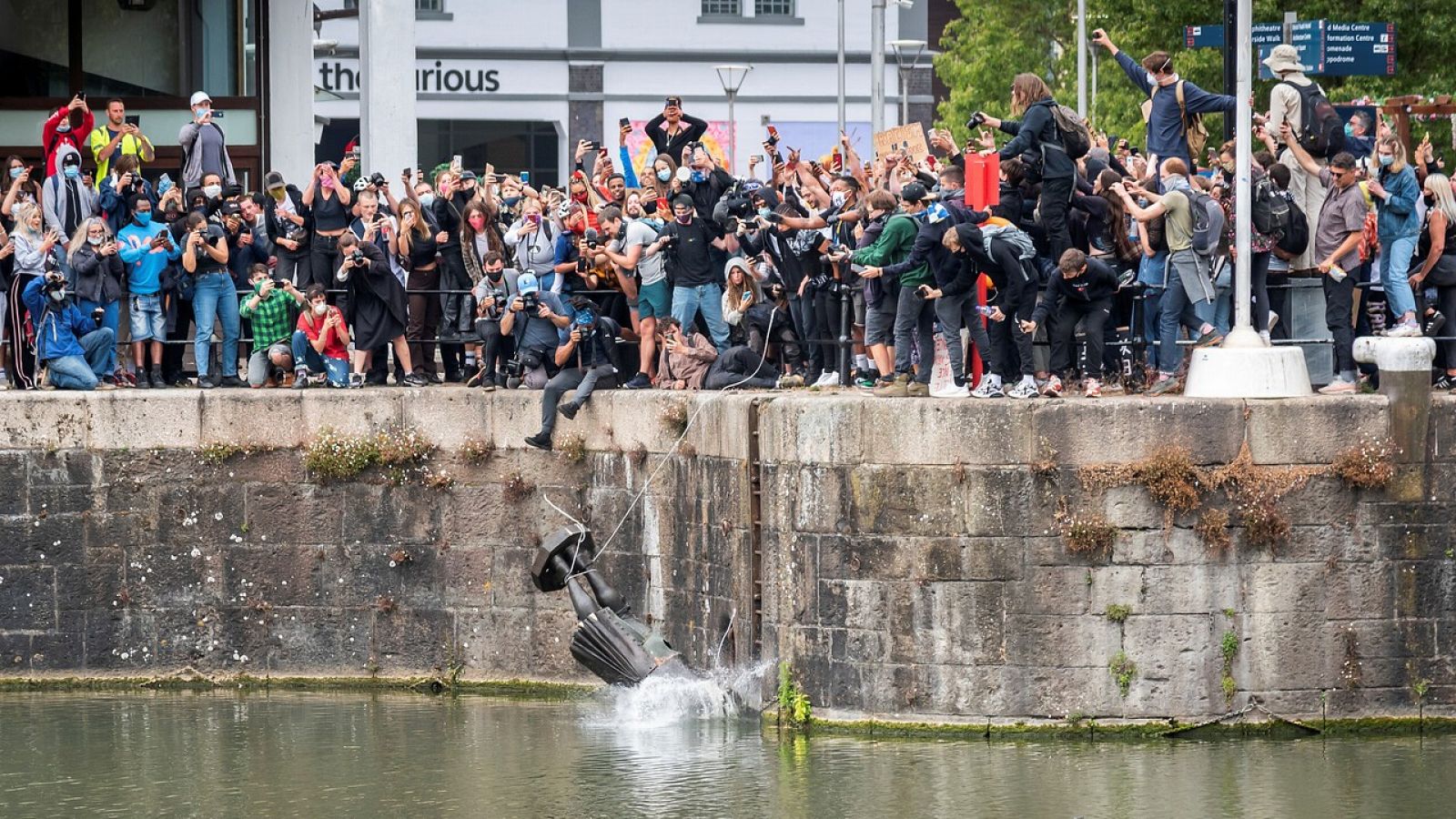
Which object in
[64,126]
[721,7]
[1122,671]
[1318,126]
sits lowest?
[1122,671]

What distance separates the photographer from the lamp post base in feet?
50.3

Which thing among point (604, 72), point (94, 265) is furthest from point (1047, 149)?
point (604, 72)

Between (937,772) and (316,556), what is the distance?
6728 millimetres

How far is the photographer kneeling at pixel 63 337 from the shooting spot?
1936cm

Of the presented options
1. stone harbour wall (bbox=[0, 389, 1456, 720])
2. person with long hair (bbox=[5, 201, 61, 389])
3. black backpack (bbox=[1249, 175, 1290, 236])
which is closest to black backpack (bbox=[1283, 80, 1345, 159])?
black backpack (bbox=[1249, 175, 1290, 236])

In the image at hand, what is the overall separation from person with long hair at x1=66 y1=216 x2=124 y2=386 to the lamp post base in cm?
935

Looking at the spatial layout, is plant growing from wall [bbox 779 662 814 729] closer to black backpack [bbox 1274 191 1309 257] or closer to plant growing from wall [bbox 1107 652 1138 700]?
plant growing from wall [bbox 1107 652 1138 700]

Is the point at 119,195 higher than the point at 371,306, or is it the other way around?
the point at 119,195

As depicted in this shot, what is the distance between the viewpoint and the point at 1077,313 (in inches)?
635

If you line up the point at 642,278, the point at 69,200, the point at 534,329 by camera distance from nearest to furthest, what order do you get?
1. the point at 642,278
2. the point at 534,329
3. the point at 69,200

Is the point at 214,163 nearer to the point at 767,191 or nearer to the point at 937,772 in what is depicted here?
the point at 767,191

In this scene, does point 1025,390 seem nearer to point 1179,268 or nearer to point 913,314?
point 913,314

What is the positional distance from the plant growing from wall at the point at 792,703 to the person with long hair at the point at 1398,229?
199 inches

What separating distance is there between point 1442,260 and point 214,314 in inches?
400
